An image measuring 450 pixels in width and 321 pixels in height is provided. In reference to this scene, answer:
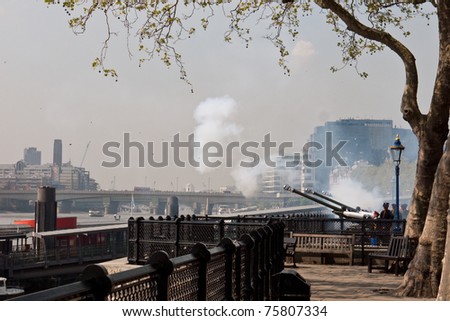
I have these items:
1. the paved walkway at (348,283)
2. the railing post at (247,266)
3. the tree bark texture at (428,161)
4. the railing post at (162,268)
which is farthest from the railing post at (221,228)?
the railing post at (162,268)

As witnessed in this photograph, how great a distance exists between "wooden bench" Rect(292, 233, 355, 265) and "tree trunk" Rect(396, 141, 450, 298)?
7892 mm

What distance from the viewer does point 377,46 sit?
23.9 metres

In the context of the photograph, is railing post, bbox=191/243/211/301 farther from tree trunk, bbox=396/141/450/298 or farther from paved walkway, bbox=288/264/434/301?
tree trunk, bbox=396/141/450/298

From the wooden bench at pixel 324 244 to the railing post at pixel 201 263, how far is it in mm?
15267

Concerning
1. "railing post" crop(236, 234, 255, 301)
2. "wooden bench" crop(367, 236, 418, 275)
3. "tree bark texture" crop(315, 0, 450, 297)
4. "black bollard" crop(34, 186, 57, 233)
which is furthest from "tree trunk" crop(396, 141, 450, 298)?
"black bollard" crop(34, 186, 57, 233)

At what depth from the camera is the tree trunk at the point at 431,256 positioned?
12.9m

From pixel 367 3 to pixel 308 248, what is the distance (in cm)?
735

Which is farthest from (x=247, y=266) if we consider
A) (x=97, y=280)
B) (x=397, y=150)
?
(x=397, y=150)

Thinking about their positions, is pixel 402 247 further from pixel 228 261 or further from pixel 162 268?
pixel 162 268

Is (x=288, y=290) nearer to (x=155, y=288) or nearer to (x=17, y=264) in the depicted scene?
(x=155, y=288)

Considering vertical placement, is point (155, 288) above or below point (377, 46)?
below

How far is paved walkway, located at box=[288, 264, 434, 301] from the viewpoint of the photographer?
44.5 ft

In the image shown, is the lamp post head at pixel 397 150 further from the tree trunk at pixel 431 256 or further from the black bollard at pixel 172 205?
the black bollard at pixel 172 205
